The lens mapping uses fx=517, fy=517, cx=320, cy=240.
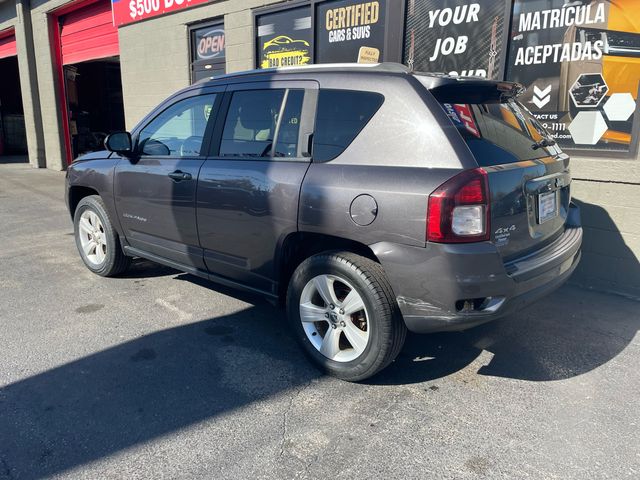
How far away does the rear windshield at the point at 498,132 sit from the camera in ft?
9.38

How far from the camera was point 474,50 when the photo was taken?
5926 millimetres

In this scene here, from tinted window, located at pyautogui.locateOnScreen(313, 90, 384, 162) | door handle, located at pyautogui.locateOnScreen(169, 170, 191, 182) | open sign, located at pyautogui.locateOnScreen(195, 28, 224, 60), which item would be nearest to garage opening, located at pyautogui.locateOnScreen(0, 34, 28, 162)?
open sign, located at pyautogui.locateOnScreen(195, 28, 224, 60)

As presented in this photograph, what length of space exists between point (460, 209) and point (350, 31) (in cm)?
532

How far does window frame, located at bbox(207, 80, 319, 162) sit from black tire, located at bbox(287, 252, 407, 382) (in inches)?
27.1

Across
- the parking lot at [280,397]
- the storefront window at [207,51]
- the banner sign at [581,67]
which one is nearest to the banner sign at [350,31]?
the banner sign at [581,67]

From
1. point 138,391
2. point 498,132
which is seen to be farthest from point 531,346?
point 138,391

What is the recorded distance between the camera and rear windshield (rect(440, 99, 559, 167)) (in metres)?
2.86

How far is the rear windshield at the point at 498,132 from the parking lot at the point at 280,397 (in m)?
1.40

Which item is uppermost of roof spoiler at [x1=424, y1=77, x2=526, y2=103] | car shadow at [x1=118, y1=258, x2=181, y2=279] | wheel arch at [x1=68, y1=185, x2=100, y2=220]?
roof spoiler at [x1=424, y1=77, x2=526, y2=103]

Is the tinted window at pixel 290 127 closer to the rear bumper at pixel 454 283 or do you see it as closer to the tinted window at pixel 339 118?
the tinted window at pixel 339 118

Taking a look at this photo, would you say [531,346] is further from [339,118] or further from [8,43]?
[8,43]

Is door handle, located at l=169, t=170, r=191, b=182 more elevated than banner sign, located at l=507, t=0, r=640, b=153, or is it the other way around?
banner sign, located at l=507, t=0, r=640, b=153

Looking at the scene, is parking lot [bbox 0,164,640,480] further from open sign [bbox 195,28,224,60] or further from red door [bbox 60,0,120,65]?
Result: red door [bbox 60,0,120,65]

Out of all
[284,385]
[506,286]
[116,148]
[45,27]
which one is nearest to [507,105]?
[506,286]
